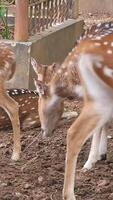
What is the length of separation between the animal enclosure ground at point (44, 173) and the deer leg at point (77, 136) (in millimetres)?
282

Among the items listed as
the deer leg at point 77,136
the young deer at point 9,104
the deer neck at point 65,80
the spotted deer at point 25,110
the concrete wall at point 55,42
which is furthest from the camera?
the concrete wall at point 55,42

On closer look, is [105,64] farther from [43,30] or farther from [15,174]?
[43,30]

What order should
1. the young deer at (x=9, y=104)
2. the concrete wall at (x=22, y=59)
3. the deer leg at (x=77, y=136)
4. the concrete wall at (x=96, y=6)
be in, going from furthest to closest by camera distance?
the concrete wall at (x=96, y=6), the concrete wall at (x=22, y=59), the young deer at (x=9, y=104), the deer leg at (x=77, y=136)

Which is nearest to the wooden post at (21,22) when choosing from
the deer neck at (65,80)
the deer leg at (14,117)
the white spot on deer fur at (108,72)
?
the deer leg at (14,117)

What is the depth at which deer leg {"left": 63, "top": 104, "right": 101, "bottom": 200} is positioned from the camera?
175 inches

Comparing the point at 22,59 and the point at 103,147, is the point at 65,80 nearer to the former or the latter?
the point at 103,147

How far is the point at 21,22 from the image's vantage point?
7.69m

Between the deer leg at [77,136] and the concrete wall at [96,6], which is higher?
the concrete wall at [96,6]

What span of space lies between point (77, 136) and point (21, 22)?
339 cm

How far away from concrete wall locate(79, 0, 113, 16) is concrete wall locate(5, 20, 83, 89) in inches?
206

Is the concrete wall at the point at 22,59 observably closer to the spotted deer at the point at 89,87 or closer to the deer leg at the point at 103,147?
the deer leg at the point at 103,147

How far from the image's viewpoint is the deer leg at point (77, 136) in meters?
4.44

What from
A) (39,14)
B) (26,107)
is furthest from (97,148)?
(39,14)

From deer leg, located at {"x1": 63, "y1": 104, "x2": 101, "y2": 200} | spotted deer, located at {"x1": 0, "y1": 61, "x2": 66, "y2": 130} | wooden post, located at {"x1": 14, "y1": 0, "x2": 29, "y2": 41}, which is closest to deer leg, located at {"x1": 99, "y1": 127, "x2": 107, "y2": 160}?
deer leg, located at {"x1": 63, "y1": 104, "x2": 101, "y2": 200}
